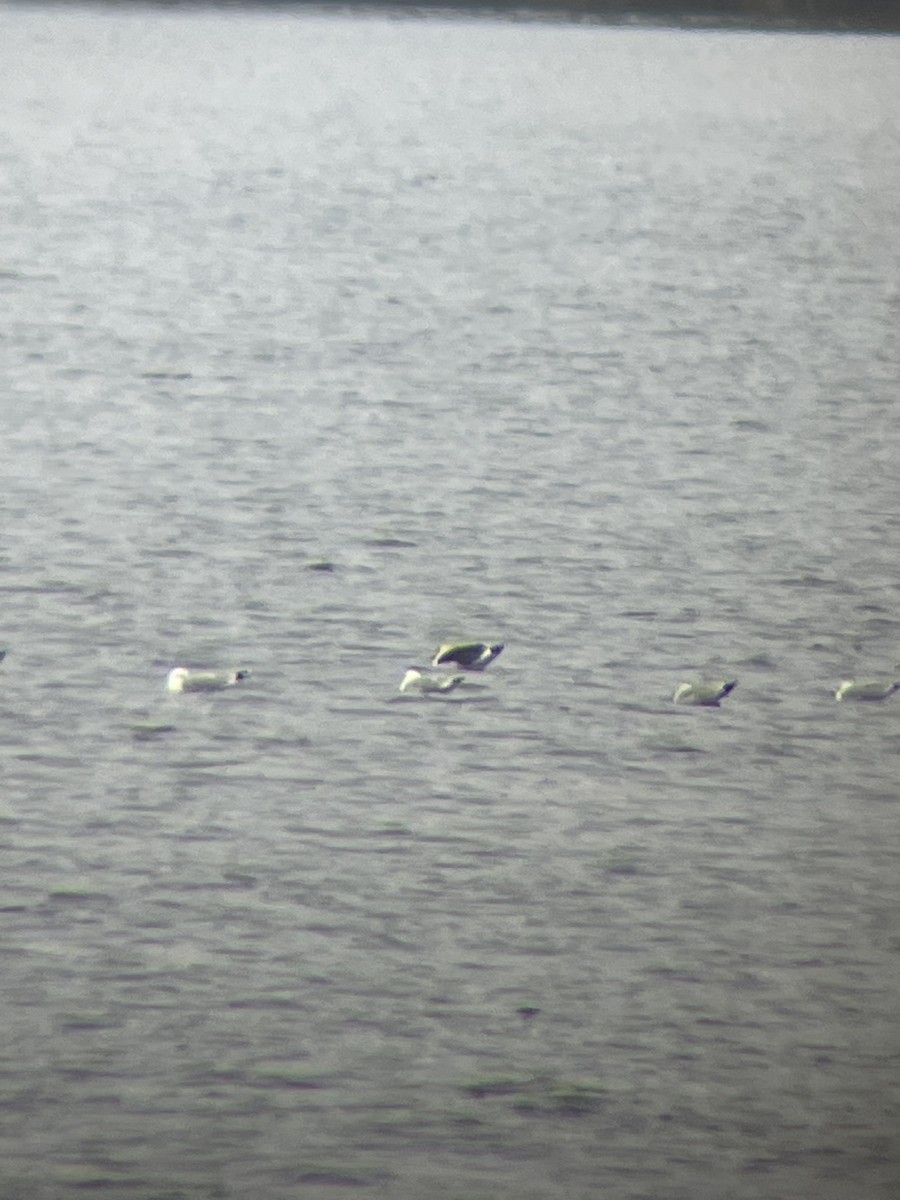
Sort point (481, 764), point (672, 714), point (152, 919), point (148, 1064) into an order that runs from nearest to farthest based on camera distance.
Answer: point (148, 1064) → point (152, 919) → point (481, 764) → point (672, 714)

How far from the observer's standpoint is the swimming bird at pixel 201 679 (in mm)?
2898

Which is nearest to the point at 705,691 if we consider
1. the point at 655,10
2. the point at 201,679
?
the point at 201,679

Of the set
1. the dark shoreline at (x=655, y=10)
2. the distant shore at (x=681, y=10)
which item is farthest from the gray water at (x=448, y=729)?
the distant shore at (x=681, y=10)

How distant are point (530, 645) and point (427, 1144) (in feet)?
4.84

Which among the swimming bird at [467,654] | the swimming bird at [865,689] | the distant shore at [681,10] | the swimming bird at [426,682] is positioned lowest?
the distant shore at [681,10]

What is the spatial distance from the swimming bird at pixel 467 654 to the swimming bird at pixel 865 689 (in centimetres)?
46

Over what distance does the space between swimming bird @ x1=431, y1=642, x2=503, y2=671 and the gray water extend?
0.14 feet

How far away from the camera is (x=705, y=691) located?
2904 millimetres

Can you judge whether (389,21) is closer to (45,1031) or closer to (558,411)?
(558,411)

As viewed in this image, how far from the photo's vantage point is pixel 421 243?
7.64m

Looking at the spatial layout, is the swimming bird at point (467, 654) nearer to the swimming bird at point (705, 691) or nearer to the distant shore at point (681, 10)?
the swimming bird at point (705, 691)

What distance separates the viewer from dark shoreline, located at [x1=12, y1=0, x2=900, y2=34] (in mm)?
20703

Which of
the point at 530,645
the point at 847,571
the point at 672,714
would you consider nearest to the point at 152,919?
the point at 672,714

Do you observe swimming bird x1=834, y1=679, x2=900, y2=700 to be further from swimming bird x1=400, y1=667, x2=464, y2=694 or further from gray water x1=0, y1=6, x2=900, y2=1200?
swimming bird x1=400, y1=667, x2=464, y2=694
